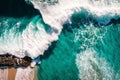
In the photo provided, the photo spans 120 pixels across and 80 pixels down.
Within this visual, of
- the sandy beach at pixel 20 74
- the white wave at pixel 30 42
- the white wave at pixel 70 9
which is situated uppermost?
the white wave at pixel 70 9

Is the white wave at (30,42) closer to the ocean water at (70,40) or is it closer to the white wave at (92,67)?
the ocean water at (70,40)

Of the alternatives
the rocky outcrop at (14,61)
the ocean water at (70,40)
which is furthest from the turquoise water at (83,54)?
the rocky outcrop at (14,61)

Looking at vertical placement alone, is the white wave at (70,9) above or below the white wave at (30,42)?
above

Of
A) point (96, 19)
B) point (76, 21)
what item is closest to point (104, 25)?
point (96, 19)

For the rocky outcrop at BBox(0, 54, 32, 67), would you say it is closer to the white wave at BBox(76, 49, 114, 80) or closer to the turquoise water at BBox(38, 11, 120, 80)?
the turquoise water at BBox(38, 11, 120, 80)

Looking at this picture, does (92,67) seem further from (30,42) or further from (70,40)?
(30,42)

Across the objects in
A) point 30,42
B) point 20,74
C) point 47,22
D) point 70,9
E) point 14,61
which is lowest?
point 20,74

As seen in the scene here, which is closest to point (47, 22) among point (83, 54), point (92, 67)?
point (83, 54)
